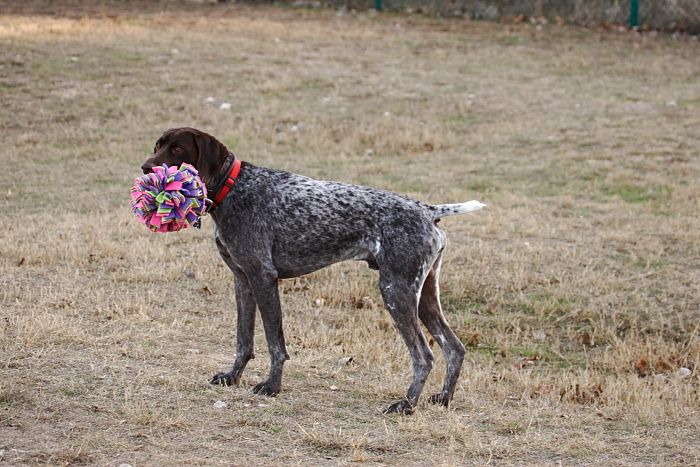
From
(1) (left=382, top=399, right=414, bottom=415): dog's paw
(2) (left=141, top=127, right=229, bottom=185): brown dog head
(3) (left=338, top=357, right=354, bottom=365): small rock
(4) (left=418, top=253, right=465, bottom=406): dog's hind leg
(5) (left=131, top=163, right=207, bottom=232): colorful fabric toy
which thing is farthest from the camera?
(3) (left=338, top=357, right=354, bottom=365): small rock

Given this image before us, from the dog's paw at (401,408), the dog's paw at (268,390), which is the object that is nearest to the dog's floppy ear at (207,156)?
the dog's paw at (268,390)

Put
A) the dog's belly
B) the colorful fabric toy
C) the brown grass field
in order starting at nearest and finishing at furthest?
the colorful fabric toy → the brown grass field → the dog's belly

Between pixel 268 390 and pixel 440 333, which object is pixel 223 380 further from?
pixel 440 333

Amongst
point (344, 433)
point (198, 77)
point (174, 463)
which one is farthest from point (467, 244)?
point (198, 77)

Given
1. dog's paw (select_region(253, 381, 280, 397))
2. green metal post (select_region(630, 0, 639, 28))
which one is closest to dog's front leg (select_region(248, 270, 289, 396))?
dog's paw (select_region(253, 381, 280, 397))

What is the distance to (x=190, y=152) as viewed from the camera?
6.58 metres

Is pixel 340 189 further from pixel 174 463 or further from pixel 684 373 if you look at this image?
pixel 684 373

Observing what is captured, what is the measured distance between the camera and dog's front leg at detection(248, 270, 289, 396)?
671cm

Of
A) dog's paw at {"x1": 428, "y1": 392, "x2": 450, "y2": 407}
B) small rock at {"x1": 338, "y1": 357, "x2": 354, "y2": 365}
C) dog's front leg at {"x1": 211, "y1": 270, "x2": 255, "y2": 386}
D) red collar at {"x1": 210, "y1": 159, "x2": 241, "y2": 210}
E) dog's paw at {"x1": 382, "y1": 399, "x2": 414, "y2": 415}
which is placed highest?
red collar at {"x1": 210, "y1": 159, "x2": 241, "y2": 210}

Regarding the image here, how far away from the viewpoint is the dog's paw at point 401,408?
6.68m

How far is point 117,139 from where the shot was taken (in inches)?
620

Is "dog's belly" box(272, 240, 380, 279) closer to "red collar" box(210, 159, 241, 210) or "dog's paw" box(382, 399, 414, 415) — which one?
"red collar" box(210, 159, 241, 210)

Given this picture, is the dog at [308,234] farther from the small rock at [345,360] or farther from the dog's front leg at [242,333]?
the small rock at [345,360]

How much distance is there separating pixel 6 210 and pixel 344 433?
733 centimetres
